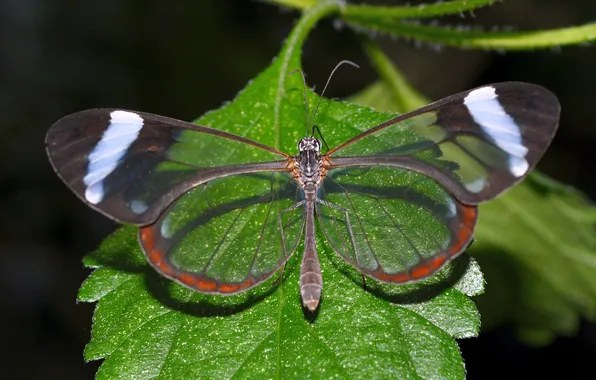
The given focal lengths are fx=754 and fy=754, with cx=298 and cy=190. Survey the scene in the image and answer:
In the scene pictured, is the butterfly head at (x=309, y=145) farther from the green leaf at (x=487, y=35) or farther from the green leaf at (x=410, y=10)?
the green leaf at (x=487, y=35)

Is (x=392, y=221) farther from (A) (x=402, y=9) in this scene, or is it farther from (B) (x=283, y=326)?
(A) (x=402, y=9)

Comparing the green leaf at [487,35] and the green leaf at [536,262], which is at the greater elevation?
the green leaf at [487,35]

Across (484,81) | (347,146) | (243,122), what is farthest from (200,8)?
(347,146)

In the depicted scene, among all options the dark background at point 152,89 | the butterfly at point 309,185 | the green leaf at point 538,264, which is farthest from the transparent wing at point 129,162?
the dark background at point 152,89

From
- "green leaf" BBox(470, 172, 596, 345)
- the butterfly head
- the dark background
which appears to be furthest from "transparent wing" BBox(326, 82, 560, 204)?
the dark background

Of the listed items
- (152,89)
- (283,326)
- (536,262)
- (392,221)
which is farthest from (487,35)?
(152,89)

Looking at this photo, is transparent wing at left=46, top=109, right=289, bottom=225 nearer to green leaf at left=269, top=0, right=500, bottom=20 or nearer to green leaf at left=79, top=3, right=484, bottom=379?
green leaf at left=79, top=3, right=484, bottom=379
